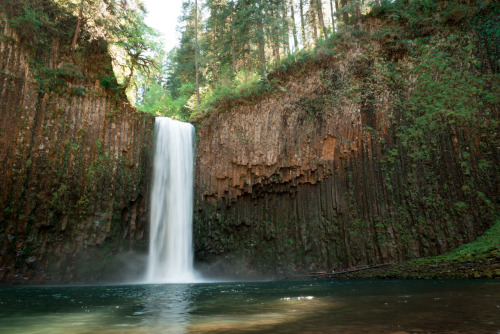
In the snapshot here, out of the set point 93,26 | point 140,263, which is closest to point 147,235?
point 140,263

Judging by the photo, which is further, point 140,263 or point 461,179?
point 140,263

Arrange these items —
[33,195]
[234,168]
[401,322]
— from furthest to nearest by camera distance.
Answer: [234,168] → [33,195] → [401,322]

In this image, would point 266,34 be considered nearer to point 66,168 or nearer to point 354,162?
point 354,162

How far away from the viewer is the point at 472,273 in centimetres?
962

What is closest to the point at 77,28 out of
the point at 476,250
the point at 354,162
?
the point at 354,162

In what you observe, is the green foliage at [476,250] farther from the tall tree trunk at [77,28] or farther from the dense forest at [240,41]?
the tall tree trunk at [77,28]

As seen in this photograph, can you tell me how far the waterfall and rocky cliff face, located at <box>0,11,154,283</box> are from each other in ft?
2.20

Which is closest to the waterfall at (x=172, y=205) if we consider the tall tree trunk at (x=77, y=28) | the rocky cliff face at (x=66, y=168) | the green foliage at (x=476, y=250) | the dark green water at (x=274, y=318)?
the rocky cliff face at (x=66, y=168)

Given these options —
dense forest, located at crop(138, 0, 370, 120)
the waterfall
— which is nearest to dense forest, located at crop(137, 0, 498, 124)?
dense forest, located at crop(138, 0, 370, 120)

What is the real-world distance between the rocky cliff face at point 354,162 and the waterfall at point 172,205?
0.68m

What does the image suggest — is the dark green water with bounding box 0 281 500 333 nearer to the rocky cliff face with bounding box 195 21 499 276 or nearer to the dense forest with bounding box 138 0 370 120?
the rocky cliff face with bounding box 195 21 499 276

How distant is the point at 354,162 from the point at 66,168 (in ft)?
43.4

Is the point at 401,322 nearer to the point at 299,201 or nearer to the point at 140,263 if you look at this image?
the point at 299,201

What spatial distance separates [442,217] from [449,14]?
1019 cm
